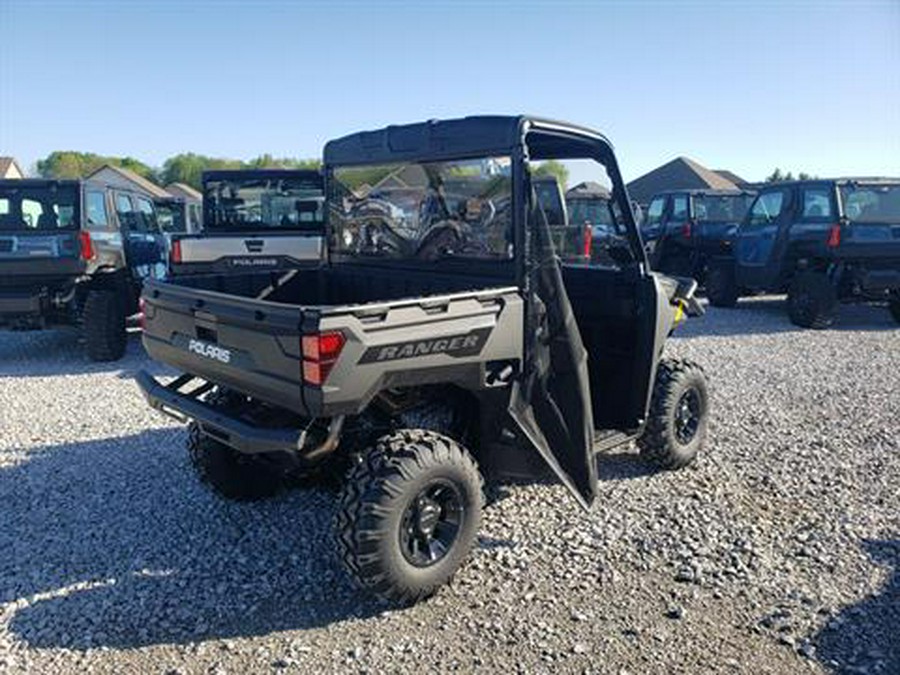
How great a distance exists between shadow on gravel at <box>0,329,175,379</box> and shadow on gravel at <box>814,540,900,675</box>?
6.42 metres

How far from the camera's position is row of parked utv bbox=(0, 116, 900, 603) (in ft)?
9.99

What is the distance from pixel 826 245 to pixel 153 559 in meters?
9.31

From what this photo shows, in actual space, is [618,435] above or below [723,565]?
above

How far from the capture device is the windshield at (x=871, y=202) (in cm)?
991

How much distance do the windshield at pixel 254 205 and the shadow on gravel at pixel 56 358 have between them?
1.97 m

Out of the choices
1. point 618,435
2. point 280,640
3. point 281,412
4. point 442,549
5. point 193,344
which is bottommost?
point 280,640

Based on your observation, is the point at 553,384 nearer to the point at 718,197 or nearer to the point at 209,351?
the point at 209,351

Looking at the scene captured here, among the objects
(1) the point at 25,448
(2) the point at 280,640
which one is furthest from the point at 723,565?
(1) the point at 25,448

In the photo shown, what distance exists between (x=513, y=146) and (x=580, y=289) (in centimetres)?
136

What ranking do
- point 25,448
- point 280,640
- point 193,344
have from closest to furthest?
point 280,640 → point 193,344 → point 25,448

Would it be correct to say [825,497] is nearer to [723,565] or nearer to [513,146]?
[723,565]

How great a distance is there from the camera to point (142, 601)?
10.7 ft

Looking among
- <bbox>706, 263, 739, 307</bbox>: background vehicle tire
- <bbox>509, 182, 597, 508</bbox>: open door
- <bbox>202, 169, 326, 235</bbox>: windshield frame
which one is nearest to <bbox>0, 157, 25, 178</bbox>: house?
<bbox>202, 169, 326, 235</bbox>: windshield frame

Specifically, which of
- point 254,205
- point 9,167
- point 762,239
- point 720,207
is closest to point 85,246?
point 254,205
